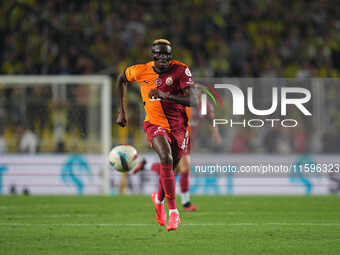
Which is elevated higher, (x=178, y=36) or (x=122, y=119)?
(x=178, y=36)

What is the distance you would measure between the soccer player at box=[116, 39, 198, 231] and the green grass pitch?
480mm

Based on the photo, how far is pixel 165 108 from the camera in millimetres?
7273

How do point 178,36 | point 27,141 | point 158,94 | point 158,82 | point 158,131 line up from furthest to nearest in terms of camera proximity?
1. point 178,36
2. point 27,141
3. point 158,82
4. point 158,131
5. point 158,94

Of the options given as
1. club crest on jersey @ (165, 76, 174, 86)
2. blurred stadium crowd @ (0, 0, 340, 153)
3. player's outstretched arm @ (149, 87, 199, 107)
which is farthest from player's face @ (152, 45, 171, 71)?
blurred stadium crowd @ (0, 0, 340, 153)

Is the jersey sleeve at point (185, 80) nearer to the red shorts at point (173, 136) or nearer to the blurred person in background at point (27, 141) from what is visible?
the red shorts at point (173, 136)

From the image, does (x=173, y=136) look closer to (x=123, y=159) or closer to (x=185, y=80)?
(x=185, y=80)

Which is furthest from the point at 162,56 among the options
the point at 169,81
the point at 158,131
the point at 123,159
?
the point at 123,159

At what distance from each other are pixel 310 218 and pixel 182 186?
7.30ft

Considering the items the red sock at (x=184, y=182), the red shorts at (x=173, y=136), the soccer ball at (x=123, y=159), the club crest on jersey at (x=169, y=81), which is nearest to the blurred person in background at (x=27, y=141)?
the red sock at (x=184, y=182)

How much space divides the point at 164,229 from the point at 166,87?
60.0 inches

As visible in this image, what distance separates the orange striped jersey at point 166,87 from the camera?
7121 millimetres

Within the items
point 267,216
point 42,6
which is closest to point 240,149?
point 267,216

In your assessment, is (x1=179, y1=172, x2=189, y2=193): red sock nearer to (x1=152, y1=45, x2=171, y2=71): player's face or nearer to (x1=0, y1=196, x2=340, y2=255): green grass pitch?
(x1=0, y1=196, x2=340, y2=255): green grass pitch

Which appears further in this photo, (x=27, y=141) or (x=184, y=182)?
(x=27, y=141)
